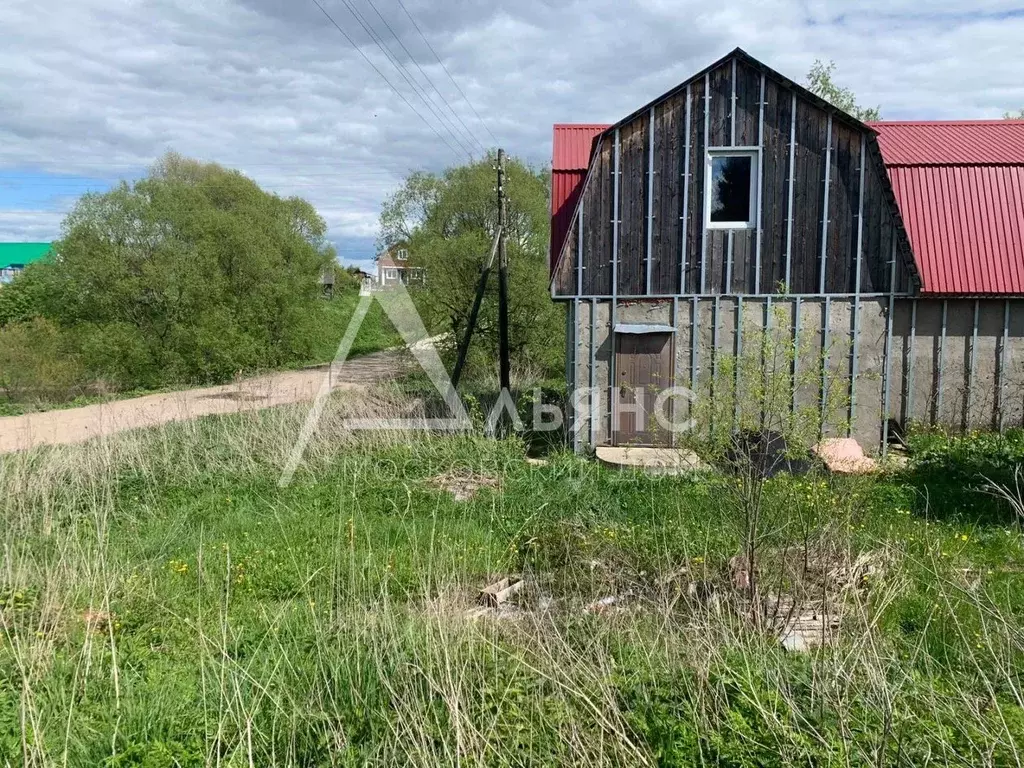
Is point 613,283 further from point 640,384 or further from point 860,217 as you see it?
point 860,217

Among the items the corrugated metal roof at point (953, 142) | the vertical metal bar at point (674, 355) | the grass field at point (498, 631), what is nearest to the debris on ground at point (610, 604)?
the grass field at point (498, 631)

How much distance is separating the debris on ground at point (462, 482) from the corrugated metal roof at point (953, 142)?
9.98 meters

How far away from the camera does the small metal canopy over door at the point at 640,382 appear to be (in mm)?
12625

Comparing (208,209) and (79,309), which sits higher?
(208,209)

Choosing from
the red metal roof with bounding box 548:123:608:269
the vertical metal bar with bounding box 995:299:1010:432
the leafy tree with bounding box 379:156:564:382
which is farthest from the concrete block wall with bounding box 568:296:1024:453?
the leafy tree with bounding box 379:156:564:382

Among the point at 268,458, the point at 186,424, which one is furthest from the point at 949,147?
the point at 186,424

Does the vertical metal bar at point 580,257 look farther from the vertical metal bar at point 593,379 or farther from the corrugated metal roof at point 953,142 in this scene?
the corrugated metal roof at point 953,142

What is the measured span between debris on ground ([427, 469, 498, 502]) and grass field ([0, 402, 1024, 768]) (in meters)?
0.25

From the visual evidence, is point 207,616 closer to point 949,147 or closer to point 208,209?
point 949,147

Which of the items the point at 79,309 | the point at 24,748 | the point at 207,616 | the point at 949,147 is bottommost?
the point at 207,616

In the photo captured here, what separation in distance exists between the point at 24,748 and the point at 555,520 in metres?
5.59

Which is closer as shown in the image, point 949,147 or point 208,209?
point 949,147

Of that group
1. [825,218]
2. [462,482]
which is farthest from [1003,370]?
[462,482]

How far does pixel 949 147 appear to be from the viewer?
14250 mm
